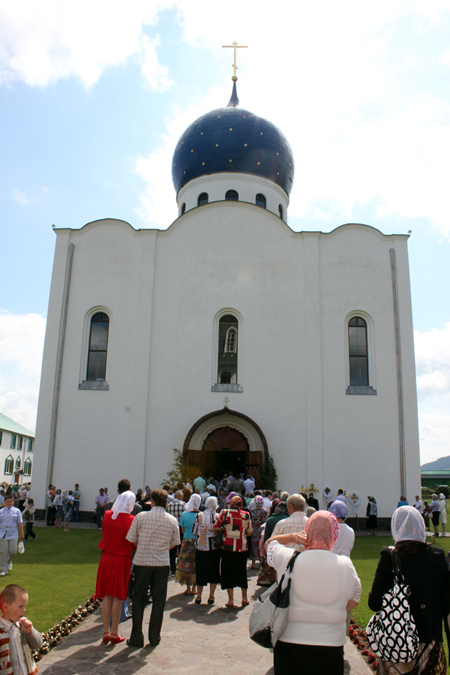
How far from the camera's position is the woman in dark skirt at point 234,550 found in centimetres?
769

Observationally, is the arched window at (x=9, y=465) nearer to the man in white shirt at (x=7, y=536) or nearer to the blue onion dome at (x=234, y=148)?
the blue onion dome at (x=234, y=148)

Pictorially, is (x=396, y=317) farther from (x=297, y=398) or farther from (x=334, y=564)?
(x=334, y=564)

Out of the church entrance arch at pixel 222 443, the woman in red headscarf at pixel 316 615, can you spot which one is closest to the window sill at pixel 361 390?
the church entrance arch at pixel 222 443

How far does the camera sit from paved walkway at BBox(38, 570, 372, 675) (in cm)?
534

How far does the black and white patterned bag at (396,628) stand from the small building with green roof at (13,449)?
40713 mm

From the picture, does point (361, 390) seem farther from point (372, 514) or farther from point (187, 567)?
point (187, 567)

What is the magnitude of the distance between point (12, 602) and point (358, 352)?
1689 centimetres

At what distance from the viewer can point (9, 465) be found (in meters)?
44.4

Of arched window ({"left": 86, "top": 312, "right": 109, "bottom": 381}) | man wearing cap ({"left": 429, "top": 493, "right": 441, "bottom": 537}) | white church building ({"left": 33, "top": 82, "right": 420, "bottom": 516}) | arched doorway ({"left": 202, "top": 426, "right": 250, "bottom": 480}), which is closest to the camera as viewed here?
man wearing cap ({"left": 429, "top": 493, "right": 441, "bottom": 537})

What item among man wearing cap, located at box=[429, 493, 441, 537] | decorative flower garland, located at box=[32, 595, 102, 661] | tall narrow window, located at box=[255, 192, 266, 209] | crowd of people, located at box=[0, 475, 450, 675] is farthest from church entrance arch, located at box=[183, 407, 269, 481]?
tall narrow window, located at box=[255, 192, 266, 209]

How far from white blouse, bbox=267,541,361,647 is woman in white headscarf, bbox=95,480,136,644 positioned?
3.50m

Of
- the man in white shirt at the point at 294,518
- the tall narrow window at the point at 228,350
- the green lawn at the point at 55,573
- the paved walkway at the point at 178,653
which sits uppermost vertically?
the tall narrow window at the point at 228,350

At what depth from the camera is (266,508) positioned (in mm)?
10359

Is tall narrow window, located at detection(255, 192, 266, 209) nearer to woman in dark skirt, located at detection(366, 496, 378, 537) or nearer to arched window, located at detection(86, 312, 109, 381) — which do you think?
arched window, located at detection(86, 312, 109, 381)
